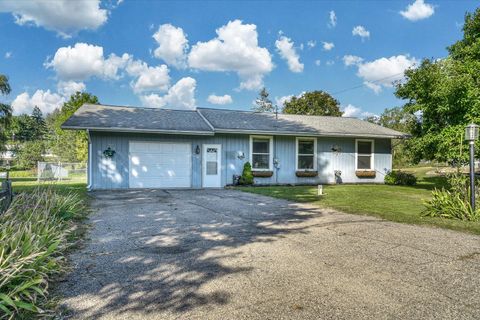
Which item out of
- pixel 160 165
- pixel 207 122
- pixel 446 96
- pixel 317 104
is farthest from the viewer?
pixel 317 104

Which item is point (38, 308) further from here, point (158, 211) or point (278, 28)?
point (278, 28)

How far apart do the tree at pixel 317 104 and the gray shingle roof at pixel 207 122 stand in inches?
558

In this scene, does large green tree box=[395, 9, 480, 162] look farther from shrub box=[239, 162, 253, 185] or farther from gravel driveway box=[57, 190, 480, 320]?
gravel driveway box=[57, 190, 480, 320]

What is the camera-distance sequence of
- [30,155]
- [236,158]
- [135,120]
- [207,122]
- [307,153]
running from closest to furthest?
[135,120] → [236,158] → [207,122] → [307,153] → [30,155]

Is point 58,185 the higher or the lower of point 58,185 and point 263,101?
the lower

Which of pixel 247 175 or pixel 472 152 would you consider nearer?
pixel 472 152

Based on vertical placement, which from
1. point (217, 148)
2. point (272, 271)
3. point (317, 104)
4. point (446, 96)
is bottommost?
point (272, 271)

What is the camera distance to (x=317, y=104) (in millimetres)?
31859

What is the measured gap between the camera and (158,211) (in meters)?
7.21

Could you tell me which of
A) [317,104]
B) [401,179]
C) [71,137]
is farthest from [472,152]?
[71,137]

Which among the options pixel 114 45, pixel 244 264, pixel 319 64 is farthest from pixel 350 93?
pixel 244 264

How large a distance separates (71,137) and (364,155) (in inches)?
1165

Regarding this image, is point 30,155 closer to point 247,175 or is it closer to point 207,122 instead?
point 207,122

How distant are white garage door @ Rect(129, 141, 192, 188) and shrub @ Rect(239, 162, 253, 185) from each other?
2.27 metres
